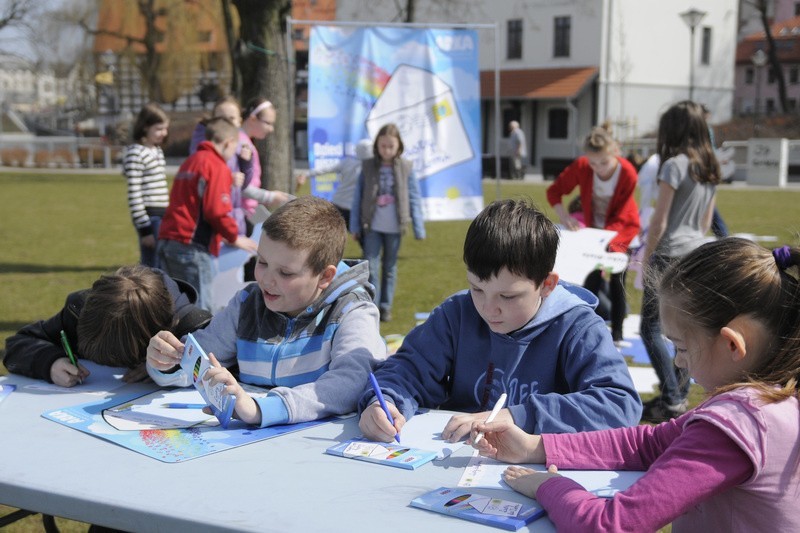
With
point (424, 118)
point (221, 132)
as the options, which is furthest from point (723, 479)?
point (424, 118)

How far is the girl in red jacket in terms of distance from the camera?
5855mm

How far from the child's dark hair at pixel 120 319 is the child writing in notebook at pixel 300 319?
147mm

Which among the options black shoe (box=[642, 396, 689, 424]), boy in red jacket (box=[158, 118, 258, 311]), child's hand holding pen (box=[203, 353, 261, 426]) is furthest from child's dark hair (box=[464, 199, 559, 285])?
boy in red jacket (box=[158, 118, 258, 311])

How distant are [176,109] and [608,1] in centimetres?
2524

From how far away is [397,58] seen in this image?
25.0 ft

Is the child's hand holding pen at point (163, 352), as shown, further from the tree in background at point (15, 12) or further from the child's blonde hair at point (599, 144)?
the tree in background at point (15, 12)

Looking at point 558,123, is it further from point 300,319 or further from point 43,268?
point 300,319

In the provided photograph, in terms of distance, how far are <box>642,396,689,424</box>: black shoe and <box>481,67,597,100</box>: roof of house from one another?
32063 mm

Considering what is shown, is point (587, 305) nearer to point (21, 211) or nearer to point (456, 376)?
point (456, 376)

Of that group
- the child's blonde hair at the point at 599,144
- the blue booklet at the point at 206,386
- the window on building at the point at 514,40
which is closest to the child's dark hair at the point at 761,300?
the blue booklet at the point at 206,386

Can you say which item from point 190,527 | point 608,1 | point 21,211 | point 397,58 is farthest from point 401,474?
point 608,1

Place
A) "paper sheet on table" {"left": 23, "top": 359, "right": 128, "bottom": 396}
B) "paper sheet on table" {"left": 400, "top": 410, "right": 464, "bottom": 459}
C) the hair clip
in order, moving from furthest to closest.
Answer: "paper sheet on table" {"left": 23, "top": 359, "right": 128, "bottom": 396} → "paper sheet on table" {"left": 400, "top": 410, "right": 464, "bottom": 459} → the hair clip

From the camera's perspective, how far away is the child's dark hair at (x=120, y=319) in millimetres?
2615

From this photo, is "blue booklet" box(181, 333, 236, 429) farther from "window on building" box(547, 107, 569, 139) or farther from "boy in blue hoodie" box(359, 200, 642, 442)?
"window on building" box(547, 107, 569, 139)
